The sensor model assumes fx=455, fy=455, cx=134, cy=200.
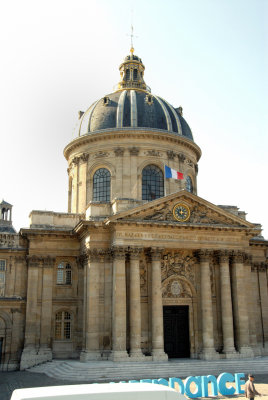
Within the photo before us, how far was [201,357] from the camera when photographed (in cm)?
3256

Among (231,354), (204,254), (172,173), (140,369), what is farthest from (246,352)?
(172,173)

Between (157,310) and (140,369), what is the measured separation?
4.71 metres

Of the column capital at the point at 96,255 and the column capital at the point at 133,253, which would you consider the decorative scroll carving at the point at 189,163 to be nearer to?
the column capital at the point at 133,253

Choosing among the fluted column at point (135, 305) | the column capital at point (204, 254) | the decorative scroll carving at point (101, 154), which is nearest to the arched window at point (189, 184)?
the decorative scroll carving at point (101, 154)

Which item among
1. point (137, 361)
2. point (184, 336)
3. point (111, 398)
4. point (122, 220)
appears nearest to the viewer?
point (111, 398)

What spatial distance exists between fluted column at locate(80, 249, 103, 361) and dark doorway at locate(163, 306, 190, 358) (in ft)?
18.2

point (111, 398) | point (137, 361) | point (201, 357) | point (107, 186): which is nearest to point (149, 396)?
point (111, 398)

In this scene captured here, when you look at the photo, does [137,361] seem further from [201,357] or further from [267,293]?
[267,293]

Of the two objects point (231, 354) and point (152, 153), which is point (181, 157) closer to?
point (152, 153)

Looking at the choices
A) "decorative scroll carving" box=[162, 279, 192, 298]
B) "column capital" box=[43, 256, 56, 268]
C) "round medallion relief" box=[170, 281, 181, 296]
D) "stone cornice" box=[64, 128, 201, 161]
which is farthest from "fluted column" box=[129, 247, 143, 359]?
"stone cornice" box=[64, 128, 201, 161]

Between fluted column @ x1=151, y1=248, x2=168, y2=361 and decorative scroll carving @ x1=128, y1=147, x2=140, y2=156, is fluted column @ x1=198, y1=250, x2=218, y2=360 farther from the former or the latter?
decorative scroll carving @ x1=128, y1=147, x2=140, y2=156

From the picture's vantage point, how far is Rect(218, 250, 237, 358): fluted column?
3303cm

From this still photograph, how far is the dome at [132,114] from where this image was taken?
4266cm

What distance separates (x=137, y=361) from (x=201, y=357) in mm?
5178
